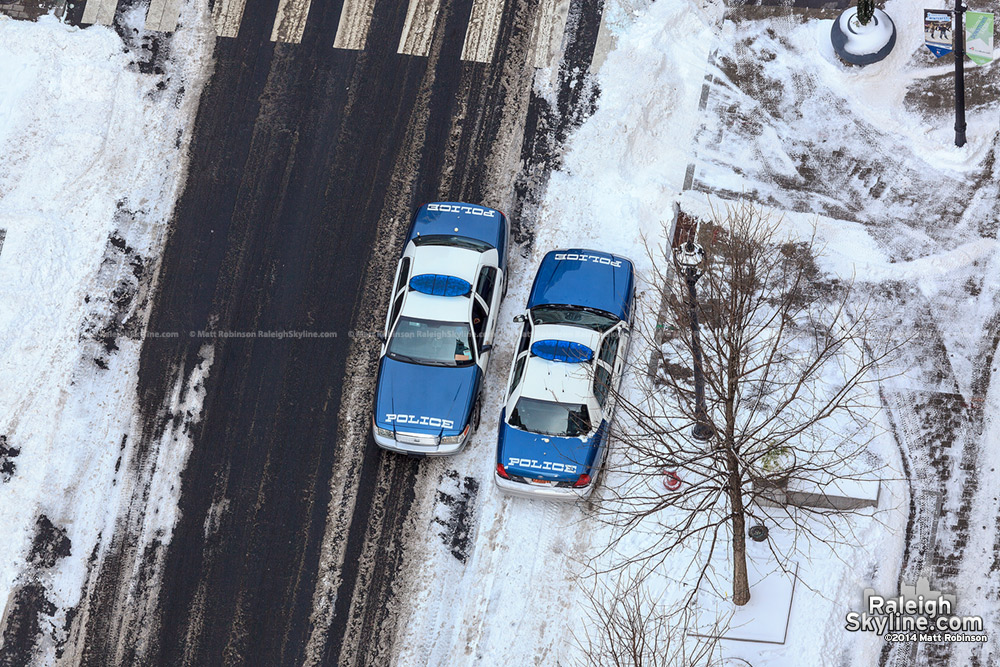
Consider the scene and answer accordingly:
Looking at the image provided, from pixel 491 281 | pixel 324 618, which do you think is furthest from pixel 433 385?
pixel 324 618

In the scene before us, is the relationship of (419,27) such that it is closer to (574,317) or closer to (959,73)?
(574,317)

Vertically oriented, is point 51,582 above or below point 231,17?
below

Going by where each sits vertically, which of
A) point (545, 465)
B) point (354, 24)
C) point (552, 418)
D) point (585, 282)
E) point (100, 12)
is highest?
point (354, 24)

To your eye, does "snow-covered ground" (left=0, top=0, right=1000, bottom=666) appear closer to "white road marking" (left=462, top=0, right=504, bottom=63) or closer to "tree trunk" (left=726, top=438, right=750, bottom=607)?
"tree trunk" (left=726, top=438, right=750, bottom=607)

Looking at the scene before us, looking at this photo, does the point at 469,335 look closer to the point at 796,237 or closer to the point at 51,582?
the point at 796,237

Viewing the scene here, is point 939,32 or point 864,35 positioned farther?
point 939,32

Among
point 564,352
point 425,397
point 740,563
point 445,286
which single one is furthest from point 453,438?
point 740,563

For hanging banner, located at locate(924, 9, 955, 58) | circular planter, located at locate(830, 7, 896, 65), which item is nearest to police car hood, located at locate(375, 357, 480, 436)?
circular planter, located at locate(830, 7, 896, 65)
